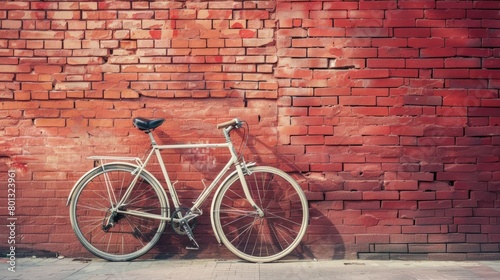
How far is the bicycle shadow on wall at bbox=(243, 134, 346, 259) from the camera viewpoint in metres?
5.31

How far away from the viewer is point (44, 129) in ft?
17.6

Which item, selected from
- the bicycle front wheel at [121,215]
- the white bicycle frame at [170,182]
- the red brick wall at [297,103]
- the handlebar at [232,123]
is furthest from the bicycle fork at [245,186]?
the bicycle front wheel at [121,215]

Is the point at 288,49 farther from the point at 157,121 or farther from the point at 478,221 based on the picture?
the point at 478,221

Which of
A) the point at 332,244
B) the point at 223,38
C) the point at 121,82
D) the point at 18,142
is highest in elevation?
the point at 223,38

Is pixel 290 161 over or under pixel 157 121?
under

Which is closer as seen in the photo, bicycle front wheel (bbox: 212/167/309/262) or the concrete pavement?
the concrete pavement

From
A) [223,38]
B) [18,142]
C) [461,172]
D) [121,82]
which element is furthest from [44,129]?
[461,172]

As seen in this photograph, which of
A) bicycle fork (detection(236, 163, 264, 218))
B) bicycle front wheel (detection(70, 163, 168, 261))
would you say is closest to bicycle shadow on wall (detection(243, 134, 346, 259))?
bicycle fork (detection(236, 163, 264, 218))

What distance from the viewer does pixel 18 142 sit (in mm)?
5367

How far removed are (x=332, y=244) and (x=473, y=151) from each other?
1.68 meters

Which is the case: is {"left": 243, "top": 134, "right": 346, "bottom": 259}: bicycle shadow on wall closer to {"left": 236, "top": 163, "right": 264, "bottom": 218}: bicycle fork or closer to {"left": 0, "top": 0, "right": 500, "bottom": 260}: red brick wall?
{"left": 0, "top": 0, "right": 500, "bottom": 260}: red brick wall

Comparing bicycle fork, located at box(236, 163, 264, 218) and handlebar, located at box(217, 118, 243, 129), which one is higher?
handlebar, located at box(217, 118, 243, 129)

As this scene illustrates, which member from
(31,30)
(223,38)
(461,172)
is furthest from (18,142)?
(461,172)

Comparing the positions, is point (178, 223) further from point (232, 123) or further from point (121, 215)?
point (232, 123)
